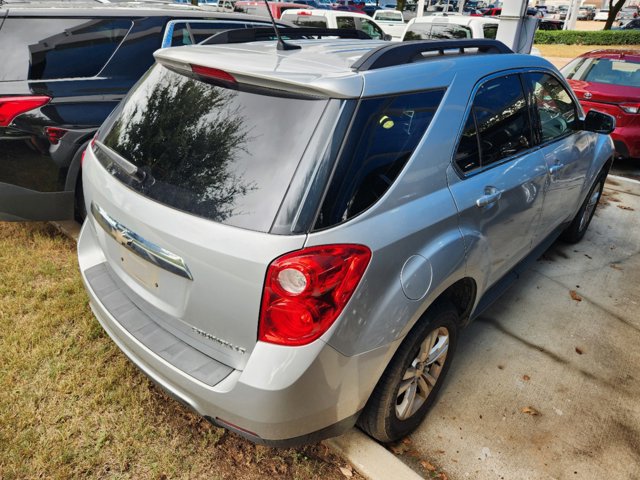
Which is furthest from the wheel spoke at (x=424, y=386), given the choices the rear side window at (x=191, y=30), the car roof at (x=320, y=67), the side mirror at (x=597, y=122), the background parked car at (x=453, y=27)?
the background parked car at (x=453, y=27)

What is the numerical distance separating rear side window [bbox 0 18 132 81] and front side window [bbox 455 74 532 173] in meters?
2.98

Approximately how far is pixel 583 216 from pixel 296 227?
3.90m

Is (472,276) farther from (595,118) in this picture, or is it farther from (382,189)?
(595,118)

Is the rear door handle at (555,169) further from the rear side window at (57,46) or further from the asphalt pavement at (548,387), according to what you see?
the rear side window at (57,46)

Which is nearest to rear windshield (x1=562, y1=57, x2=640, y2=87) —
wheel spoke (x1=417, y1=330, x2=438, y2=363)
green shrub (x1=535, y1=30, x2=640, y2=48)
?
wheel spoke (x1=417, y1=330, x2=438, y2=363)

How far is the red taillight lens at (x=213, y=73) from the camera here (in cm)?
198

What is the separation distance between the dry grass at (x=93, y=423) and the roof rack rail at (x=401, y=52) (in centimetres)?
176

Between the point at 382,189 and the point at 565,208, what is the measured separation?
8.31ft

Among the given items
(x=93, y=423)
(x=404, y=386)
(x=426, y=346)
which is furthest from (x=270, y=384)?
(x=93, y=423)

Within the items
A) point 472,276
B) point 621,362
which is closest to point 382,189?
point 472,276

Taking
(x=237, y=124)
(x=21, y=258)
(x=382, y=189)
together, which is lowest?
(x=21, y=258)

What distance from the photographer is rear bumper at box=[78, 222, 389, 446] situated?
1.71m

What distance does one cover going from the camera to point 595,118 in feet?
12.3

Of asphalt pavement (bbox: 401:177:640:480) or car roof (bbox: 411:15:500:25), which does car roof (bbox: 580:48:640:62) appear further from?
asphalt pavement (bbox: 401:177:640:480)
